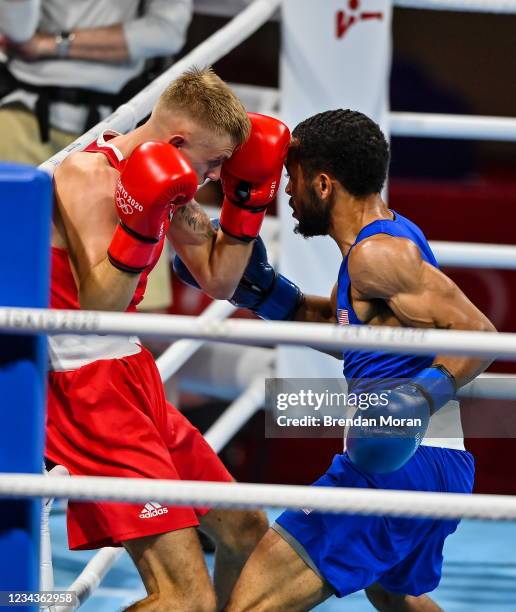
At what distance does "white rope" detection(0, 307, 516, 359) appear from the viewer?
123 centimetres

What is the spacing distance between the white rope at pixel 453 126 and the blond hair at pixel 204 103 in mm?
859

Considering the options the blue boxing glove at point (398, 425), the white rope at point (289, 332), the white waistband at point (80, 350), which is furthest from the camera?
the white waistband at point (80, 350)

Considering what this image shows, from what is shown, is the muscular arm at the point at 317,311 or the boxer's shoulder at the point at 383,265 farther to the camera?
the muscular arm at the point at 317,311

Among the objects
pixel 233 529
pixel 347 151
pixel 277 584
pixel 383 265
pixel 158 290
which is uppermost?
pixel 347 151

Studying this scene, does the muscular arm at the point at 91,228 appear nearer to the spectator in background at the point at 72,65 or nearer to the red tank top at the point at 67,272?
the red tank top at the point at 67,272

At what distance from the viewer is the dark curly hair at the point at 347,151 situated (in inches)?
73.9

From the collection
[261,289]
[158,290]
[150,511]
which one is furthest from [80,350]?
[158,290]

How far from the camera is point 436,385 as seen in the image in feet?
5.58

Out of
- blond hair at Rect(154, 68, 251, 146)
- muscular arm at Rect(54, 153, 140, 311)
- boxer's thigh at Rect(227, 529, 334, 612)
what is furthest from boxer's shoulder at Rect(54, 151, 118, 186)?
boxer's thigh at Rect(227, 529, 334, 612)

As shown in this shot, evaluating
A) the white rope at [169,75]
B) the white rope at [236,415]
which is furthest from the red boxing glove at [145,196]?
the white rope at [236,415]

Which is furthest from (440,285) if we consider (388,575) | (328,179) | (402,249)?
(388,575)

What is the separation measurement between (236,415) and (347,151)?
3.12ft

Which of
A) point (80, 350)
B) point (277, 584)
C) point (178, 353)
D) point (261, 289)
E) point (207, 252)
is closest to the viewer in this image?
point (277, 584)

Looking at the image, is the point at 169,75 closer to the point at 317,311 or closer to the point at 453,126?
the point at 317,311
